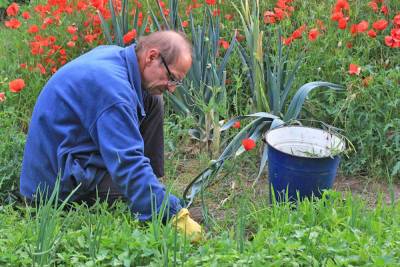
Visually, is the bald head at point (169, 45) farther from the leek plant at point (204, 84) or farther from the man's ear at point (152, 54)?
the leek plant at point (204, 84)

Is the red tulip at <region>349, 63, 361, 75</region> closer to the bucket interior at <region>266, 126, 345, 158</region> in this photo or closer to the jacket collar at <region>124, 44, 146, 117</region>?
the bucket interior at <region>266, 126, 345, 158</region>

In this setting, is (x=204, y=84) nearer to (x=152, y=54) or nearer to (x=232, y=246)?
(x=152, y=54)

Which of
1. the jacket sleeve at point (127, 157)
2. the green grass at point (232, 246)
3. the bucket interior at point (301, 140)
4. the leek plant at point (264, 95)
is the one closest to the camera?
the green grass at point (232, 246)

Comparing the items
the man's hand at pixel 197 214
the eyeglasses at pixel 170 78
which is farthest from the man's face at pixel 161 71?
the man's hand at pixel 197 214

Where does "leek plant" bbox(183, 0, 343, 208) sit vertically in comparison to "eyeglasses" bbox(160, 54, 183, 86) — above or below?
below

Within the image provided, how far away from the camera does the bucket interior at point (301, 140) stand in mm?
3199

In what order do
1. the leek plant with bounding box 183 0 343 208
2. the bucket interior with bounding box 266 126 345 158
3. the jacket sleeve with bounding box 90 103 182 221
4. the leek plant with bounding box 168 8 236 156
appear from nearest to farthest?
the jacket sleeve with bounding box 90 103 182 221 → the bucket interior with bounding box 266 126 345 158 → the leek plant with bounding box 183 0 343 208 → the leek plant with bounding box 168 8 236 156

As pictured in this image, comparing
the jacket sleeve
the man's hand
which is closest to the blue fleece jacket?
the jacket sleeve

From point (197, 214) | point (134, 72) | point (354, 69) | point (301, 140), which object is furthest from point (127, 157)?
point (354, 69)

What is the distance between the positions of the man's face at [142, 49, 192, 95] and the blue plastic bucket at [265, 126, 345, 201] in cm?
55

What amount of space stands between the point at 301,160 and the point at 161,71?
0.75 metres

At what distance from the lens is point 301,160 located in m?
2.96

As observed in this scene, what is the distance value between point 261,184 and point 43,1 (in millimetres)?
2848

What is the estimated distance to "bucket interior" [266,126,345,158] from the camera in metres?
3.20
